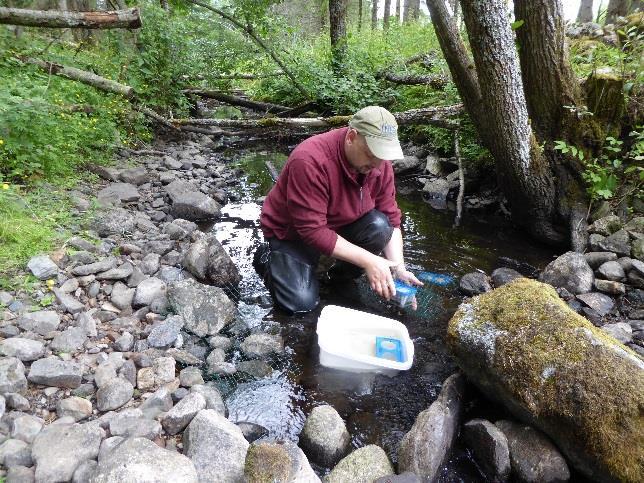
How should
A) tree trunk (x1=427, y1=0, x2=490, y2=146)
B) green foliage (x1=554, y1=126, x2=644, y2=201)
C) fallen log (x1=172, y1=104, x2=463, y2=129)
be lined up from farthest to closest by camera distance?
1. fallen log (x1=172, y1=104, x2=463, y2=129)
2. tree trunk (x1=427, y1=0, x2=490, y2=146)
3. green foliage (x1=554, y1=126, x2=644, y2=201)

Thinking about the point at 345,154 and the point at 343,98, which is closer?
the point at 345,154

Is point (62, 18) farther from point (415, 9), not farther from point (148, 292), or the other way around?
point (415, 9)

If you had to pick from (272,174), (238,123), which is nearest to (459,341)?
(272,174)

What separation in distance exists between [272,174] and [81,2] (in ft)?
30.9

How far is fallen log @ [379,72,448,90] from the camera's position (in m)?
7.51

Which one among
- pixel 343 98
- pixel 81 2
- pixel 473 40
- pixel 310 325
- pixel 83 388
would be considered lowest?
pixel 310 325

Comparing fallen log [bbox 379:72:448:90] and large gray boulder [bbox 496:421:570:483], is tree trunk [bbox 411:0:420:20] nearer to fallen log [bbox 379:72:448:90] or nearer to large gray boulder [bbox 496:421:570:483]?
fallen log [bbox 379:72:448:90]

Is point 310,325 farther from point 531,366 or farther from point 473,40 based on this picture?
point 473,40

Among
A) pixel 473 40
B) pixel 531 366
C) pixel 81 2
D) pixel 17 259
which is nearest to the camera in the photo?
pixel 531 366

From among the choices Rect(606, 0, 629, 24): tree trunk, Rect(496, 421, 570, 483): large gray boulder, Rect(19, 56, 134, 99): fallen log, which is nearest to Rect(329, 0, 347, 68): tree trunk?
Rect(19, 56, 134, 99): fallen log

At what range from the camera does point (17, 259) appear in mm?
2977

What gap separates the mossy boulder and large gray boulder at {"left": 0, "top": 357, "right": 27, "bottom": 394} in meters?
2.27

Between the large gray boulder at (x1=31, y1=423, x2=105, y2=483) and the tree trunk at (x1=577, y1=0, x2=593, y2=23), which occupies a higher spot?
the tree trunk at (x1=577, y1=0, x2=593, y2=23)

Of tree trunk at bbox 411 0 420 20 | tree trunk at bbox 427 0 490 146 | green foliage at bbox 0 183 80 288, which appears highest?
tree trunk at bbox 411 0 420 20
